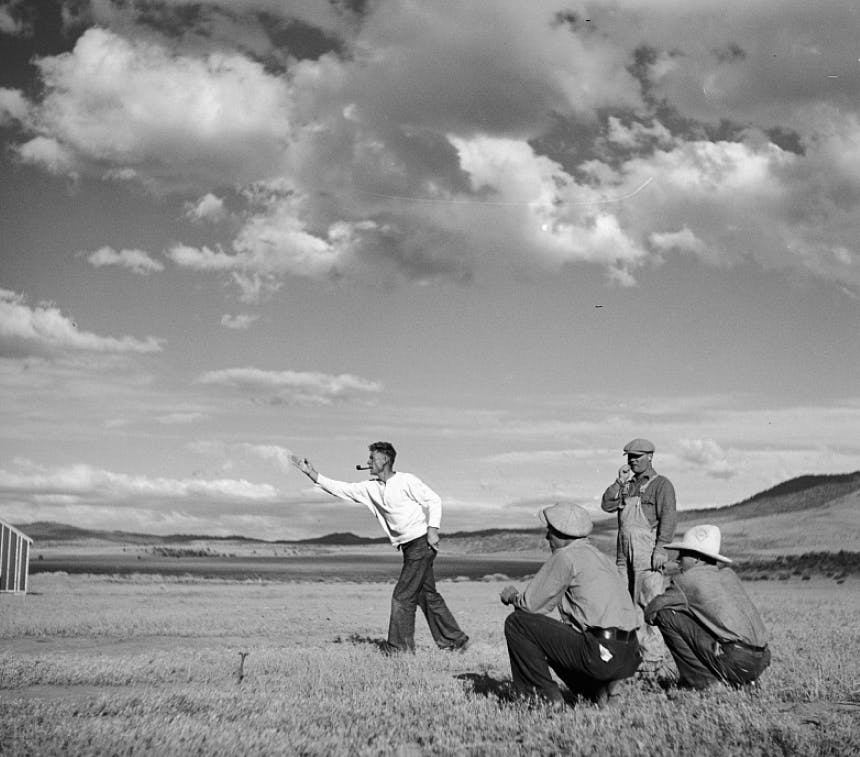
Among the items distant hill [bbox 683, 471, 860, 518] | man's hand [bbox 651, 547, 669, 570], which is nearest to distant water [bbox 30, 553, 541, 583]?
man's hand [bbox 651, 547, 669, 570]

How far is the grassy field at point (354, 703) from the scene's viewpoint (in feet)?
22.7

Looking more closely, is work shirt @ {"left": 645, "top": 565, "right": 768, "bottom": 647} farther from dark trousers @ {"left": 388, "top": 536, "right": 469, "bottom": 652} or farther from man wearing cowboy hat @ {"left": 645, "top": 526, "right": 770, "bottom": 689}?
dark trousers @ {"left": 388, "top": 536, "right": 469, "bottom": 652}

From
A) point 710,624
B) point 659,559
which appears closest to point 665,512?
point 659,559

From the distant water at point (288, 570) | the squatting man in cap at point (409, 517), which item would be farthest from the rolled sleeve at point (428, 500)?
the distant water at point (288, 570)

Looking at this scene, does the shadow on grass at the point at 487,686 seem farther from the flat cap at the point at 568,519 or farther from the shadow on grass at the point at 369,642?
the shadow on grass at the point at 369,642

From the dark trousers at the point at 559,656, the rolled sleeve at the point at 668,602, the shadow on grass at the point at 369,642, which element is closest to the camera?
the dark trousers at the point at 559,656

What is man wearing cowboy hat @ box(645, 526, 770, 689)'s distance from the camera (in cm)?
839

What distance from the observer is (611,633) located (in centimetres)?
793

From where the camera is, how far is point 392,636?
12.6 m

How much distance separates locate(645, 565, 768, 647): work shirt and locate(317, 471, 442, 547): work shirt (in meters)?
4.62

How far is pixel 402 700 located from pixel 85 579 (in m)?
40.8

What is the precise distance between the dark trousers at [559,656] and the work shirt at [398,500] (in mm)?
4571

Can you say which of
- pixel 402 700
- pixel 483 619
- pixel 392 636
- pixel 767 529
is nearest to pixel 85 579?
pixel 483 619

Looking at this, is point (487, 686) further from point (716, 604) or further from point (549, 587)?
point (716, 604)
